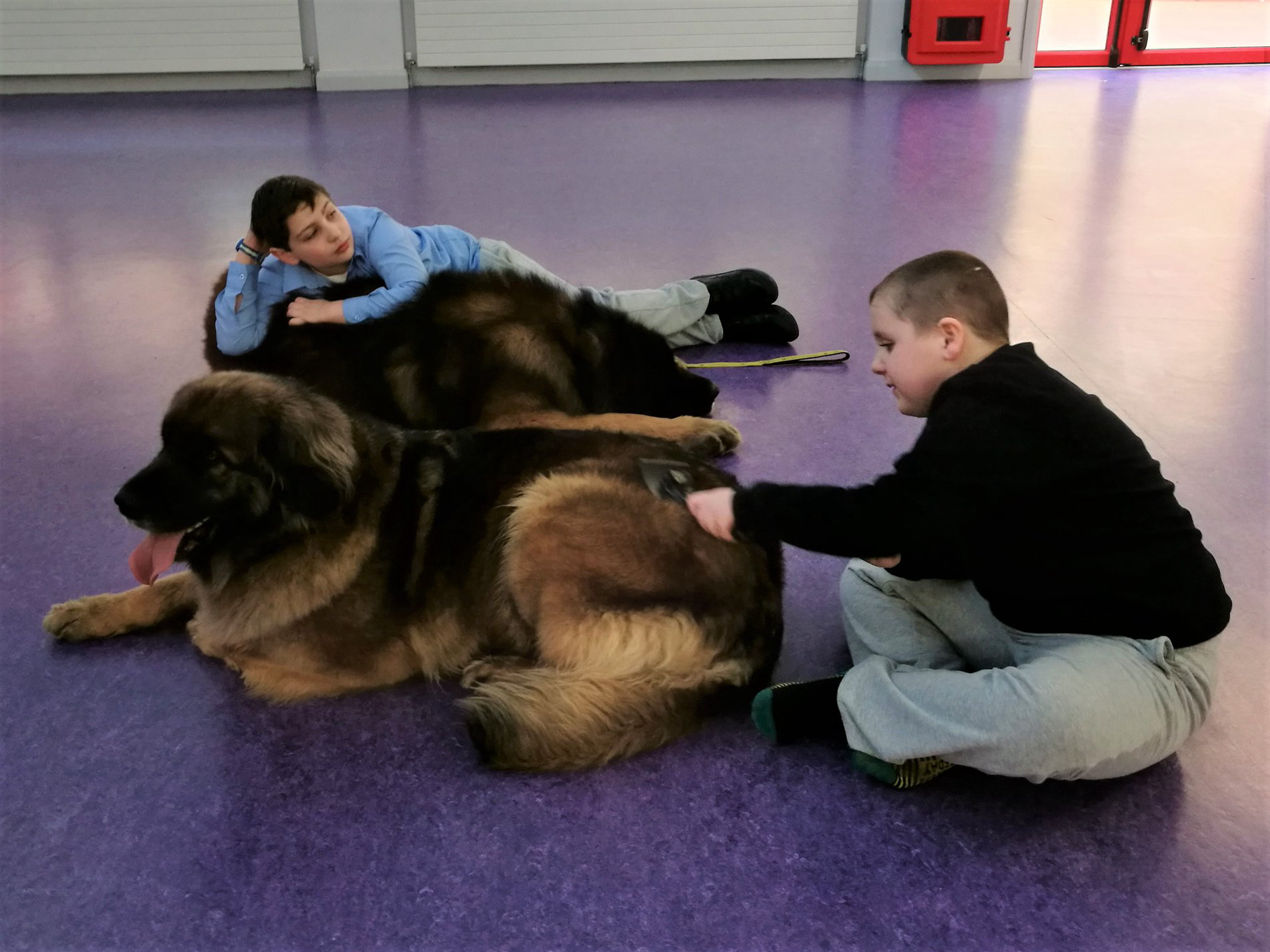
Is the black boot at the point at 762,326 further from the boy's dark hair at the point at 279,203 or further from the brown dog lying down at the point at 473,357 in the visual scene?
the boy's dark hair at the point at 279,203

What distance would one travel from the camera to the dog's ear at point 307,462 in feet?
7.35

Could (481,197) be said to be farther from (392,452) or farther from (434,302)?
(392,452)

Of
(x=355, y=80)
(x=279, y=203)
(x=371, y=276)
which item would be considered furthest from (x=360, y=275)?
(x=355, y=80)

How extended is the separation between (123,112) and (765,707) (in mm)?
8765

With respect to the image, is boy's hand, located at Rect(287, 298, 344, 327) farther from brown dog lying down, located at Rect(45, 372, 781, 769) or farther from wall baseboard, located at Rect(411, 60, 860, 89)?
wall baseboard, located at Rect(411, 60, 860, 89)

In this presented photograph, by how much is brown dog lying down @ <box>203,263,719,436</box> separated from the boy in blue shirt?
0.08 meters

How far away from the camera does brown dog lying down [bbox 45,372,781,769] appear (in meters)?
2.18

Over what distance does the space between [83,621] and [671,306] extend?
2502mm

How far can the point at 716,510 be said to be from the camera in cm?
207

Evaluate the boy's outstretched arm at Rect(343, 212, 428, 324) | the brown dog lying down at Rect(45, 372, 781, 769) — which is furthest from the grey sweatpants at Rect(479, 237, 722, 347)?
the brown dog lying down at Rect(45, 372, 781, 769)

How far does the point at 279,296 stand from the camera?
3.63 metres

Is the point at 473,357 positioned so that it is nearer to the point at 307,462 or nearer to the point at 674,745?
the point at 307,462

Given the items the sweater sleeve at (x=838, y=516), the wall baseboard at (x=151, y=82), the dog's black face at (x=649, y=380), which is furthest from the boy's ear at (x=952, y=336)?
the wall baseboard at (x=151, y=82)

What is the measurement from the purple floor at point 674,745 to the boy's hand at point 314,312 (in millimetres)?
718
